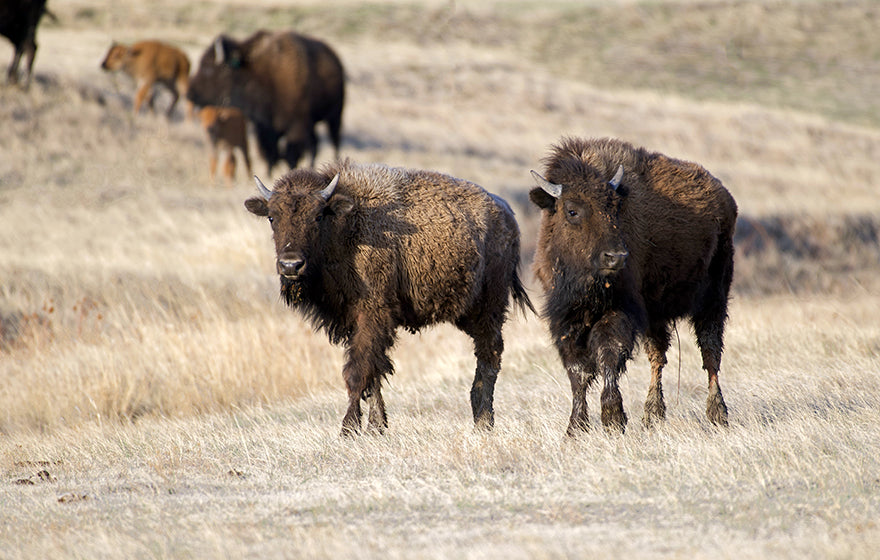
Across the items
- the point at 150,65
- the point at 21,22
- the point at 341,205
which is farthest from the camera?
the point at 150,65

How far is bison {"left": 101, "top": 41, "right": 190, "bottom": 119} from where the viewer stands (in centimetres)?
2425

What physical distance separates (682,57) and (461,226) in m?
47.3

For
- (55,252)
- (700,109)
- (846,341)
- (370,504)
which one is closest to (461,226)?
(370,504)

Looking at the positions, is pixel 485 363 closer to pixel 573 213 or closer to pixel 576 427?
pixel 576 427

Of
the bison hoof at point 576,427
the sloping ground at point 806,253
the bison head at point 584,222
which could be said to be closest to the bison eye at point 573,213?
the bison head at point 584,222

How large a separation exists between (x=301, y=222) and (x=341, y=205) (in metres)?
0.34

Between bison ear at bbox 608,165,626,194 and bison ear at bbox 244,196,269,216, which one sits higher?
bison ear at bbox 608,165,626,194

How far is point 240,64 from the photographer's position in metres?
20.2

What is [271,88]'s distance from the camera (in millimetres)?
20000

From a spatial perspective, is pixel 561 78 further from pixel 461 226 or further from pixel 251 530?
pixel 251 530

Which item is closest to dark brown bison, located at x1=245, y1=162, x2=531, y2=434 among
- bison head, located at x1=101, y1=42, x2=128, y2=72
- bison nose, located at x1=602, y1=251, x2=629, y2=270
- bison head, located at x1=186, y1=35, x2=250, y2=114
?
bison nose, located at x1=602, y1=251, x2=629, y2=270

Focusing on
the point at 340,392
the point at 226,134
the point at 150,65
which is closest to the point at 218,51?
the point at 226,134

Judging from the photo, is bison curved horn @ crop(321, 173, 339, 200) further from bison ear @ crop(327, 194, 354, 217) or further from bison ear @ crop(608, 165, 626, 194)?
bison ear @ crop(608, 165, 626, 194)

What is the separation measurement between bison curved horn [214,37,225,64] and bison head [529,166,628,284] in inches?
547
